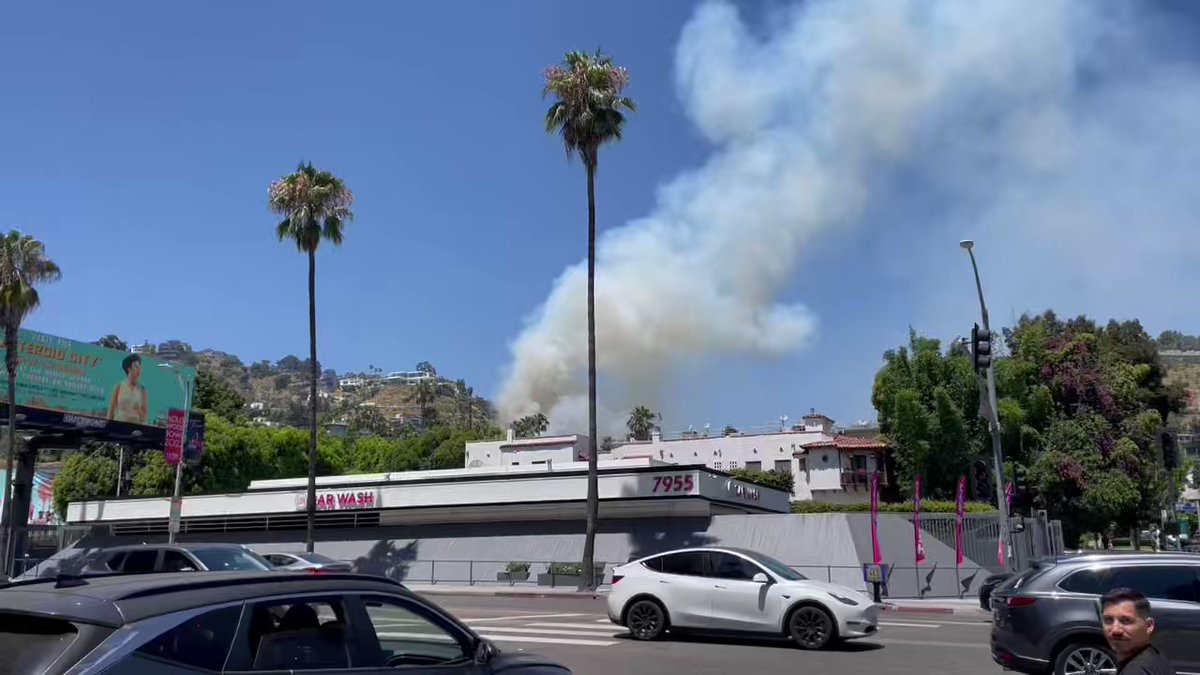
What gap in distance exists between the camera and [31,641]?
4.05m

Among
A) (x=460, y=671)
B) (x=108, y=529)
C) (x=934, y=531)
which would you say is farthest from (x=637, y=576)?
(x=108, y=529)

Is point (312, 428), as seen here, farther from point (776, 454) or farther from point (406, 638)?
point (776, 454)

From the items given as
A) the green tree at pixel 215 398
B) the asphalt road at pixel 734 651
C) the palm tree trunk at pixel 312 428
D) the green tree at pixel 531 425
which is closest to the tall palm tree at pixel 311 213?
the palm tree trunk at pixel 312 428

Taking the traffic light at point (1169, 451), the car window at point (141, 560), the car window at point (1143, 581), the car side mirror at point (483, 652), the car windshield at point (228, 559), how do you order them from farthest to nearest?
the traffic light at point (1169, 451), the car window at point (141, 560), the car windshield at point (228, 559), the car window at point (1143, 581), the car side mirror at point (483, 652)

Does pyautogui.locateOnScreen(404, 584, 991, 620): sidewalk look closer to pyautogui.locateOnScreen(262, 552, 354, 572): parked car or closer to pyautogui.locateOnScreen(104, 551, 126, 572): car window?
pyautogui.locateOnScreen(262, 552, 354, 572): parked car

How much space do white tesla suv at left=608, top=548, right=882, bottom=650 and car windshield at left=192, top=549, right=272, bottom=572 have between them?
6.09m

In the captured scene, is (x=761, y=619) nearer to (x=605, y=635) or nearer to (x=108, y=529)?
(x=605, y=635)

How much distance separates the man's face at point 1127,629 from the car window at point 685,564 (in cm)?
1089

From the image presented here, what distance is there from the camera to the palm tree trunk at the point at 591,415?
106 ft

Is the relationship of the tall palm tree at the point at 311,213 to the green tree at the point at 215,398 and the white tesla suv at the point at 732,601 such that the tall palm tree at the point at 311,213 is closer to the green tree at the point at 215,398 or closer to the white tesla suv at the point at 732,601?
the white tesla suv at the point at 732,601

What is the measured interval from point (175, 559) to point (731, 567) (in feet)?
29.1

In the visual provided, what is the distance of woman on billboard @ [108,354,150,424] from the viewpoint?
46.2 m

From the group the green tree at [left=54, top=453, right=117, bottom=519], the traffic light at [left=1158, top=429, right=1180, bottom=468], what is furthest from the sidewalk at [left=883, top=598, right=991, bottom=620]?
the green tree at [left=54, top=453, right=117, bottom=519]

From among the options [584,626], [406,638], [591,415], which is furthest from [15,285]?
[406,638]
